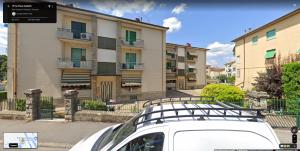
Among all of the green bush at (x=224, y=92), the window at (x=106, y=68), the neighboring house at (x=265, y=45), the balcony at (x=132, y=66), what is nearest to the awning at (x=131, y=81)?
the balcony at (x=132, y=66)

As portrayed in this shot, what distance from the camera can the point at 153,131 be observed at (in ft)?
9.61

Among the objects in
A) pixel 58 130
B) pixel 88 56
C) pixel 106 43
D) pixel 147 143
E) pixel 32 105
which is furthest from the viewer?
pixel 106 43

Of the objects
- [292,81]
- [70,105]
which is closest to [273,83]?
[292,81]

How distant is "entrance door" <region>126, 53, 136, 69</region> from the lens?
109ft

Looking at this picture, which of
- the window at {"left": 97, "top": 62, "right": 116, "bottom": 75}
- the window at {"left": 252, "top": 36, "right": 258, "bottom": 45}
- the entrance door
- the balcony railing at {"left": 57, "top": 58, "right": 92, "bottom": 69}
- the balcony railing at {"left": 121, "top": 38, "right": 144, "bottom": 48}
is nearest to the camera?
the balcony railing at {"left": 57, "top": 58, "right": 92, "bottom": 69}

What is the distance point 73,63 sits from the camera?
27.5 m

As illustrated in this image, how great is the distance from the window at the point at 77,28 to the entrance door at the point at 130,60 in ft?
22.0

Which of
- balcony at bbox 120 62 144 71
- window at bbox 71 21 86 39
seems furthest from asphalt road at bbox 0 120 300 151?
balcony at bbox 120 62 144 71

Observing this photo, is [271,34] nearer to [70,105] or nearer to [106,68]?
[106,68]

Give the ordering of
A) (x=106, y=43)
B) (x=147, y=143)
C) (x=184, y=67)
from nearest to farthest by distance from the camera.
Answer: (x=147, y=143), (x=106, y=43), (x=184, y=67)

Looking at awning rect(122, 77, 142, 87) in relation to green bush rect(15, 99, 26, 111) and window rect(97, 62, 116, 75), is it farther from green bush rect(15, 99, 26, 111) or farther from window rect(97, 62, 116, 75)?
green bush rect(15, 99, 26, 111)

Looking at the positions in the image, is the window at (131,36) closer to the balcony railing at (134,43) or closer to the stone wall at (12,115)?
the balcony railing at (134,43)

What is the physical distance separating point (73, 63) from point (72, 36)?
8.84 ft

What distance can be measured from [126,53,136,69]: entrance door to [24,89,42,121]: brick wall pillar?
790 inches
